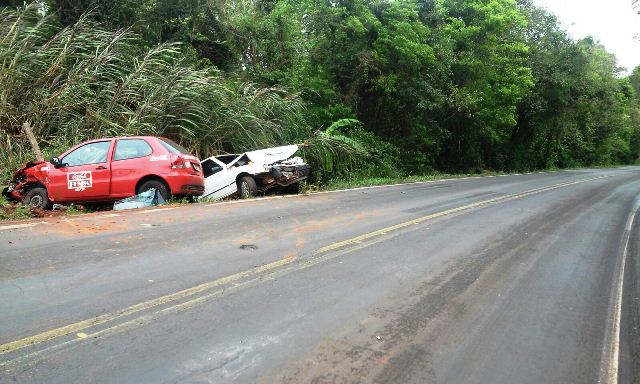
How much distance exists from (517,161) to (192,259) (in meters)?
40.4

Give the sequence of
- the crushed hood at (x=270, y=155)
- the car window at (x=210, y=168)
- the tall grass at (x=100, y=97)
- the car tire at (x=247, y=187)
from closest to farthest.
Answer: the car tire at (x=247, y=187), the crushed hood at (x=270, y=155), the car window at (x=210, y=168), the tall grass at (x=100, y=97)

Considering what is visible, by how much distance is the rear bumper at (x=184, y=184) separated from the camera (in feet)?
34.3

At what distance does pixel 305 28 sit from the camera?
2447 centimetres

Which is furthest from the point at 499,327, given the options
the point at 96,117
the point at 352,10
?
the point at 352,10

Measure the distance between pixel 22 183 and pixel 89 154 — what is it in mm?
1660

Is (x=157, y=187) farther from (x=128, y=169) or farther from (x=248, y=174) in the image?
(x=248, y=174)

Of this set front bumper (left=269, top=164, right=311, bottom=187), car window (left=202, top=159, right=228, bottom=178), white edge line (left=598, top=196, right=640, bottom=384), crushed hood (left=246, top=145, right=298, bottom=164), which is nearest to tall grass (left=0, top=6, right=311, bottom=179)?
car window (left=202, top=159, right=228, bottom=178)

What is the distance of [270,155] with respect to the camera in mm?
13648

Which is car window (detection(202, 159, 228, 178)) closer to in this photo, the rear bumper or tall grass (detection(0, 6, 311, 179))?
tall grass (detection(0, 6, 311, 179))

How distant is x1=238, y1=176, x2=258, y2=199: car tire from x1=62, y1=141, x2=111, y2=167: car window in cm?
375

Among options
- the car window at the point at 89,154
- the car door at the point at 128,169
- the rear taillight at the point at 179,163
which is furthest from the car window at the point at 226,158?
the car window at the point at 89,154

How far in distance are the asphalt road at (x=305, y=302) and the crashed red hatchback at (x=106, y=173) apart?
1581mm

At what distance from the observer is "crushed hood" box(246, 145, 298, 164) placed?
44.0 feet

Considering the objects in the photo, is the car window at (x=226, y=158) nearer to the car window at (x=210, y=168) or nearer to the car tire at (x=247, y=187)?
the car window at (x=210, y=168)
